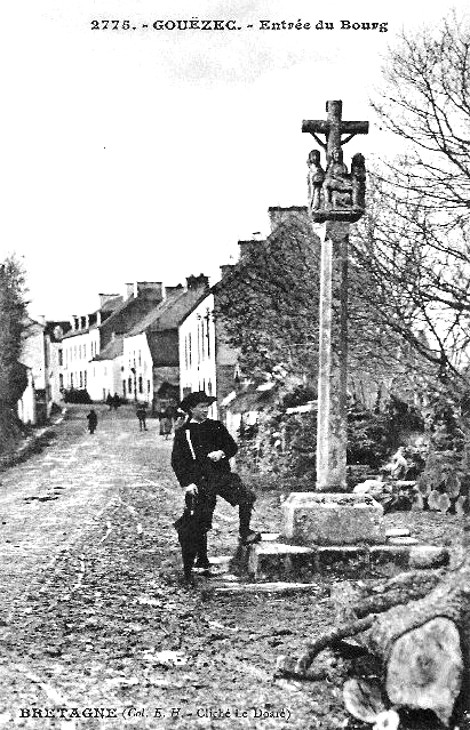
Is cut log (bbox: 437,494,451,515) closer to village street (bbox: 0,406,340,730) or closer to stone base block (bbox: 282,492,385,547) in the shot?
stone base block (bbox: 282,492,385,547)

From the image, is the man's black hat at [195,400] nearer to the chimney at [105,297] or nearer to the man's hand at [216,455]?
the man's hand at [216,455]

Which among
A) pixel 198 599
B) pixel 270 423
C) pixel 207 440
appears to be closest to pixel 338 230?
pixel 207 440

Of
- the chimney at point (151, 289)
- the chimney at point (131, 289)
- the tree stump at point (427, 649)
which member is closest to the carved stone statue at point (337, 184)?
the tree stump at point (427, 649)

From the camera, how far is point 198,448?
7203mm

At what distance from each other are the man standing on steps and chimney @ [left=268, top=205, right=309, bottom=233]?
12136mm

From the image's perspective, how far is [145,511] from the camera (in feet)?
39.0

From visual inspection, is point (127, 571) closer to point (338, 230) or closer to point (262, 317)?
point (338, 230)

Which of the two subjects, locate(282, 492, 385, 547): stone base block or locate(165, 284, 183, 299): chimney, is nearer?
locate(282, 492, 385, 547): stone base block

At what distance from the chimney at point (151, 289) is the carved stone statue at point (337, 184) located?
2211 inches

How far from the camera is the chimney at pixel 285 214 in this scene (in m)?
19.1

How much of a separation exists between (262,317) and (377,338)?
4912 millimetres

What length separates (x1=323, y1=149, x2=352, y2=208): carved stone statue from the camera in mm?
7031

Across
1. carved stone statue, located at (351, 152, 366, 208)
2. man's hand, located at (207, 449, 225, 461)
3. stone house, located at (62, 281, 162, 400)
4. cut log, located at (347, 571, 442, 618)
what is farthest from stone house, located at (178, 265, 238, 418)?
stone house, located at (62, 281, 162, 400)

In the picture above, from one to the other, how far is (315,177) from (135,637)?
13.8 feet
